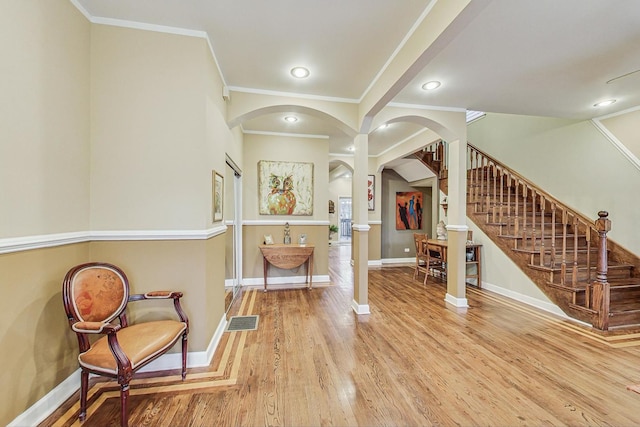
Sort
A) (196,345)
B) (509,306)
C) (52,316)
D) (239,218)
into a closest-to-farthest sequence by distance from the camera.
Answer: (52,316) → (196,345) → (509,306) → (239,218)

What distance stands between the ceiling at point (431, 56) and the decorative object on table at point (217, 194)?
104 cm

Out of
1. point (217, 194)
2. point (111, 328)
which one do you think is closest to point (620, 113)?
point (217, 194)

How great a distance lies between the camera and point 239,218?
4.21m

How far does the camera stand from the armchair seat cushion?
4.72ft

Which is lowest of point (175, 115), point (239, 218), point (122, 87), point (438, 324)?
point (438, 324)

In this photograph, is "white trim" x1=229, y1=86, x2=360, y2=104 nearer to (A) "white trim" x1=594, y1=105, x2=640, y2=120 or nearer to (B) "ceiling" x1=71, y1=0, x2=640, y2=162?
(B) "ceiling" x1=71, y1=0, x2=640, y2=162

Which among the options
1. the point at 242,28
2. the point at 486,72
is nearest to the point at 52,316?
the point at 242,28

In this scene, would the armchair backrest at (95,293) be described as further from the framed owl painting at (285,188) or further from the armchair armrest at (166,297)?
the framed owl painting at (285,188)

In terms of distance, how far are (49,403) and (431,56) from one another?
3.36m

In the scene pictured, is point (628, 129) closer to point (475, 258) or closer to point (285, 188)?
point (475, 258)

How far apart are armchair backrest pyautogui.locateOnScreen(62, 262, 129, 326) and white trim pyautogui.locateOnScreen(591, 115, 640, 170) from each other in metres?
5.67

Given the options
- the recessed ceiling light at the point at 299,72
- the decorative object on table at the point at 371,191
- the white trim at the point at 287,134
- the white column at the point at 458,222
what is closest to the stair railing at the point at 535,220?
the white column at the point at 458,222

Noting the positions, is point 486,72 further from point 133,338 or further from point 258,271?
point 258,271

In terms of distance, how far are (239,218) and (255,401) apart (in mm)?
2915
